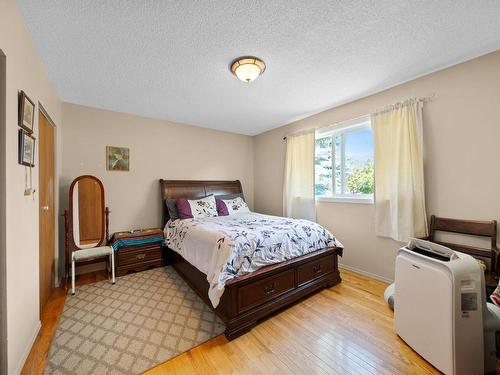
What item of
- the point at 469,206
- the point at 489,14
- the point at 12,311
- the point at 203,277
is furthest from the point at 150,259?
the point at 489,14

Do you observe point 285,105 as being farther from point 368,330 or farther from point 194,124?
point 368,330

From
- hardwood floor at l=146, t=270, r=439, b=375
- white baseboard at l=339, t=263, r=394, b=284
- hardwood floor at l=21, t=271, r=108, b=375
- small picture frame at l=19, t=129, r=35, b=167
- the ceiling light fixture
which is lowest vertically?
hardwood floor at l=146, t=270, r=439, b=375

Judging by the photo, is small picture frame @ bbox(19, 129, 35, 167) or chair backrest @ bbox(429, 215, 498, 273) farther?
chair backrest @ bbox(429, 215, 498, 273)

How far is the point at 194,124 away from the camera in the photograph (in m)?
4.05

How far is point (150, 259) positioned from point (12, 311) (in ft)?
6.17

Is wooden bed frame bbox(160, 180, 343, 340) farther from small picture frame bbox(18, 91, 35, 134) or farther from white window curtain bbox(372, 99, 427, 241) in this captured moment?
small picture frame bbox(18, 91, 35, 134)

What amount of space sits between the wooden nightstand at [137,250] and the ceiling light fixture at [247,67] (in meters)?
2.55

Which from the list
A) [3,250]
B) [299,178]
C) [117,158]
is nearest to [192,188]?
[117,158]

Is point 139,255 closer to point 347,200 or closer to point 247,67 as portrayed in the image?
point 247,67

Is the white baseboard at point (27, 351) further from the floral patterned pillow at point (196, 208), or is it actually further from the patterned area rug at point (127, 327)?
the floral patterned pillow at point (196, 208)

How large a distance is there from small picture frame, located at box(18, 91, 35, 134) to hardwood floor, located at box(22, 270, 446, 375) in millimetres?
1672

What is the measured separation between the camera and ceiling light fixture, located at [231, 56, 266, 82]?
1.96 meters

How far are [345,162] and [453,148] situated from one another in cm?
124

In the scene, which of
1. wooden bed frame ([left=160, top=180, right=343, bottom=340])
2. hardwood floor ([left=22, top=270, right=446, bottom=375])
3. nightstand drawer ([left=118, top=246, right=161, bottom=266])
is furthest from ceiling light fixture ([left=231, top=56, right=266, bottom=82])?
nightstand drawer ([left=118, top=246, right=161, bottom=266])
